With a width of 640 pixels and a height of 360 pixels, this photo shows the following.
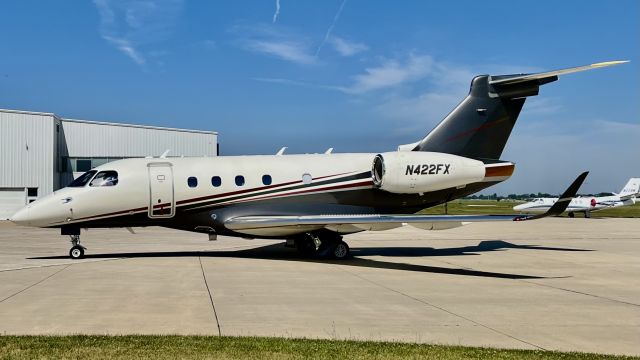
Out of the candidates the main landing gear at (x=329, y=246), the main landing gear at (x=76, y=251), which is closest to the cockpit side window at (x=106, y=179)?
the main landing gear at (x=76, y=251)

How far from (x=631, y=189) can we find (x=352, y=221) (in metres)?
57.2

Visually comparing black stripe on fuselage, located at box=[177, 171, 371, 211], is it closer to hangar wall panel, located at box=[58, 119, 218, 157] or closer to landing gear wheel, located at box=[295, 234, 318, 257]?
landing gear wheel, located at box=[295, 234, 318, 257]

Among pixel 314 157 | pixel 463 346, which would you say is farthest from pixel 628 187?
pixel 463 346

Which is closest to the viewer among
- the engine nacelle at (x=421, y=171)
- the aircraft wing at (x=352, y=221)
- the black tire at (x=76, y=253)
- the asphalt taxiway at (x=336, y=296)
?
the asphalt taxiway at (x=336, y=296)

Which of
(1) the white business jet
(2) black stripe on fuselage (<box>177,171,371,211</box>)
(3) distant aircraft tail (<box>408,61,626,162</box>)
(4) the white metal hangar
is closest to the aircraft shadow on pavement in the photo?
(1) the white business jet

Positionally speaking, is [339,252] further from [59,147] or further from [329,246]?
Answer: [59,147]

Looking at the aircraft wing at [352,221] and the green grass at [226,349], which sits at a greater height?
the aircraft wing at [352,221]

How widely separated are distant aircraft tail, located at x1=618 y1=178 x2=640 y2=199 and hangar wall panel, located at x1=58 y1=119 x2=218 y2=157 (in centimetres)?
4578

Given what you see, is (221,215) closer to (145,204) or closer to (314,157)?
(145,204)

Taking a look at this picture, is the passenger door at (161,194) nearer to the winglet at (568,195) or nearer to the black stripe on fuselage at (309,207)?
the black stripe on fuselage at (309,207)

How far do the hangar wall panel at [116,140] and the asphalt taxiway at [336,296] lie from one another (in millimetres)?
27543

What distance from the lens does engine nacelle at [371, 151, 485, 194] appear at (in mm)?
17016

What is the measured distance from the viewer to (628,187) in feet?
205

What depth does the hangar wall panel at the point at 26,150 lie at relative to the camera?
133 ft
